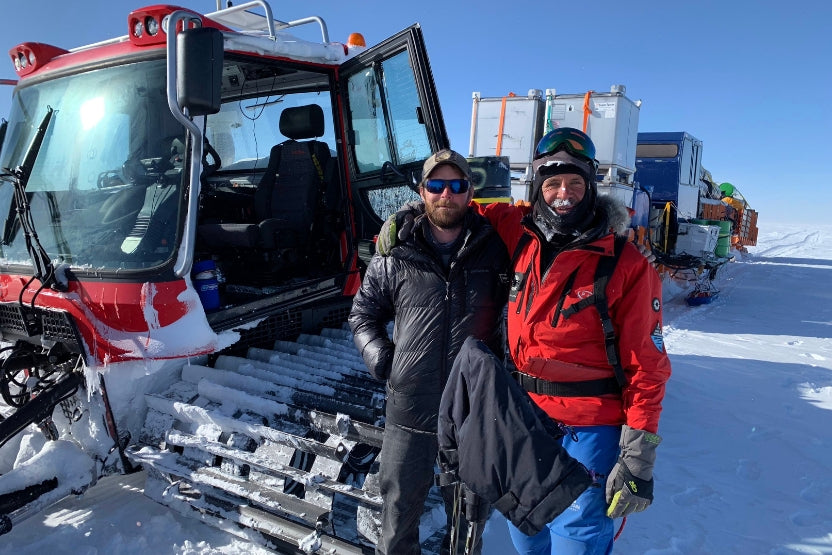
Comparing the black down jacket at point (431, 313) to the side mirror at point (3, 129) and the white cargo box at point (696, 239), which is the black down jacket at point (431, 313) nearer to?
the side mirror at point (3, 129)

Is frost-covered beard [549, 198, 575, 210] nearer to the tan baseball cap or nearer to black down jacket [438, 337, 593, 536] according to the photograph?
the tan baseball cap

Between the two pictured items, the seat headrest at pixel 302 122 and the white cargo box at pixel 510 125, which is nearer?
the seat headrest at pixel 302 122

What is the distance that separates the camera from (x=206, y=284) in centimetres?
298

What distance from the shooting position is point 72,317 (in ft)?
9.32

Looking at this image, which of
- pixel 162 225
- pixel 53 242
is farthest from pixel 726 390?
pixel 53 242

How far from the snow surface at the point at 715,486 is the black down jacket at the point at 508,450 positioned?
36.5 inches

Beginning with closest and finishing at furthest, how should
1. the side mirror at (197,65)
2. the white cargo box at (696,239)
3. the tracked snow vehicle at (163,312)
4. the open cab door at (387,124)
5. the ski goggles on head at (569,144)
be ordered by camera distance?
the ski goggles on head at (569,144), the side mirror at (197,65), the tracked snow vehicle at (163,312), the open cab door at (387,124), the white cargo box at (696,239)

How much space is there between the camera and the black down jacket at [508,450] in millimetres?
1696

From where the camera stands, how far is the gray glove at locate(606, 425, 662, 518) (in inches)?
70.5

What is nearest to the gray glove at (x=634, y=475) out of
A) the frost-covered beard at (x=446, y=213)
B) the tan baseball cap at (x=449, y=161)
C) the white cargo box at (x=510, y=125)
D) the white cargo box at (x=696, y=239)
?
the frost-covered beard at (x=446, y=213)

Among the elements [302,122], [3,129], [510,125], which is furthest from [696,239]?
[3,129]

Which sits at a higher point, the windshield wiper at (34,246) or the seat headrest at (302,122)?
the seat headrest at (302,122)

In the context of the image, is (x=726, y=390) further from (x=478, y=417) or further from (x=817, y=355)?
(x=478, y=417)

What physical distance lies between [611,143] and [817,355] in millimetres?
4172
